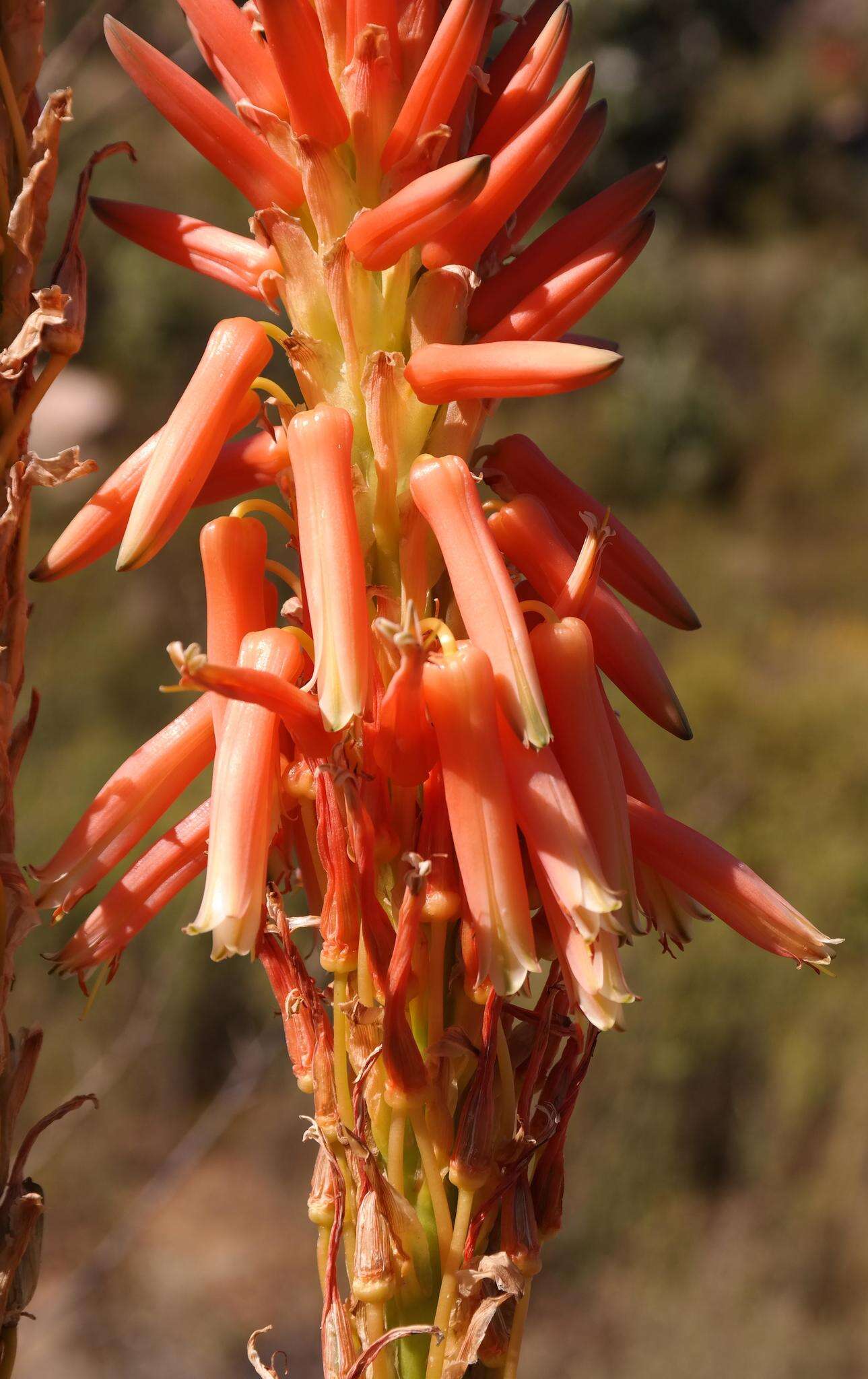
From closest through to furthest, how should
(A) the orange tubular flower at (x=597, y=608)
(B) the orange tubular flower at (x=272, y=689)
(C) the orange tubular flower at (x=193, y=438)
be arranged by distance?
(B) the orange tubular flower at (x=272, y=689)
(C) the orange tubular flower at (x=193, y=438)
(A) the orange tubular flower at (x=597, y=608)

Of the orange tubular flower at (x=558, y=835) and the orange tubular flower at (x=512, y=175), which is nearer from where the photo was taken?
the orange tubular flower at (x=558, y=835)

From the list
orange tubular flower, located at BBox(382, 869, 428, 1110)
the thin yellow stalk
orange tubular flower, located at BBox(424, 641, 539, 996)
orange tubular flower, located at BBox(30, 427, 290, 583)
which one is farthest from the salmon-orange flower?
the thin yellow stalk

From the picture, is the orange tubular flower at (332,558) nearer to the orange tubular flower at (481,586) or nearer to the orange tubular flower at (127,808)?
the orange tubular flower at (481,586)

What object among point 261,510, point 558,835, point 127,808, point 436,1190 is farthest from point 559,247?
point 436,1190

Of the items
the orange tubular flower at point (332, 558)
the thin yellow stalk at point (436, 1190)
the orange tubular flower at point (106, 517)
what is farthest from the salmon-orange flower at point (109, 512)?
the thin yellow stalk at point (436, 1190)

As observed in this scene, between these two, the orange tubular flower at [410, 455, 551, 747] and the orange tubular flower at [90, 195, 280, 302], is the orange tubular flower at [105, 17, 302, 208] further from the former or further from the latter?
the orange tubular flower at [410, 455, 551, 747]

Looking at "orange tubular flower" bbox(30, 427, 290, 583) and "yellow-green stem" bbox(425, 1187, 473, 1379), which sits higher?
"orange tubular flower" bbox(30, 427, 290, 583)
